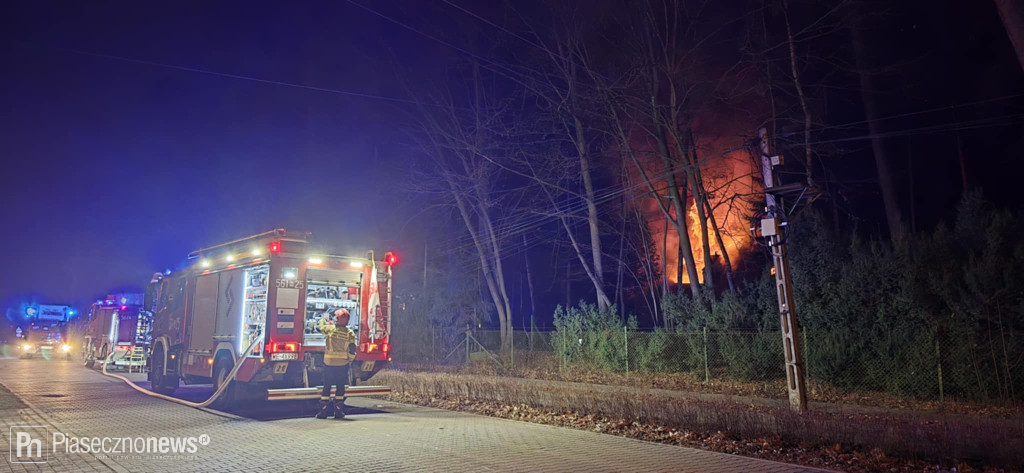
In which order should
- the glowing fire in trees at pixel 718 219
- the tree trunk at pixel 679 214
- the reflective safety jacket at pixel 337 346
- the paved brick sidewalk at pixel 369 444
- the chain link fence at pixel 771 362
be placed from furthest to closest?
the glowing fire in trees at pixel 718 219
the tree trunk at pixel 679 214
the chain link fence at pixel 771 362
the reflective safety jacket at pixel 337 346
the paved brick sidewalk at pixel 369 444

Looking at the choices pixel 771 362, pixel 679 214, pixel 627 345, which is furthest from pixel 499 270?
pixel 771 362

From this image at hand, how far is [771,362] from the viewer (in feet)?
56.1

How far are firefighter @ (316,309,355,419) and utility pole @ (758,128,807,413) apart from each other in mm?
7885

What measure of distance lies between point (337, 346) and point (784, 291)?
26.8 feet

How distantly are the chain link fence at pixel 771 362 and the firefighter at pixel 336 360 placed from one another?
10.0 meters

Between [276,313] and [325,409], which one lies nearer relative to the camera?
[325,409]

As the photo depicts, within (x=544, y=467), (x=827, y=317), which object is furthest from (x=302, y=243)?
(x=827, y=317)

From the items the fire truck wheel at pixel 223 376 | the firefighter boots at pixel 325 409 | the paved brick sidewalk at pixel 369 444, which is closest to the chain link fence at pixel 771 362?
the paved brick sidewalk at pixel 369 444

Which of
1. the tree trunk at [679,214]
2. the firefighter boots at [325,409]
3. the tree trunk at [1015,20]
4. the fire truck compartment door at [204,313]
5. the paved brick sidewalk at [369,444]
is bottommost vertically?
the paved brick sidewalk at [369,444]

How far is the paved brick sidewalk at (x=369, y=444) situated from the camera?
7.24m

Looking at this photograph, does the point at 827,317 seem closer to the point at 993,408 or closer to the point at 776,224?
the point at 993,408

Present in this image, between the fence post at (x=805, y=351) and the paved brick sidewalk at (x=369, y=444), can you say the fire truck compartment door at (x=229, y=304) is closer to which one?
the paved brick sidewalk at (x=369, y=444)

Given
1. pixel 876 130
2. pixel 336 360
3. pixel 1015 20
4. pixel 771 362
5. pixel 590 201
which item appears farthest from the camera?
pixel 590 201

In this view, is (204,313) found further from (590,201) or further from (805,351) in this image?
(590,201)
